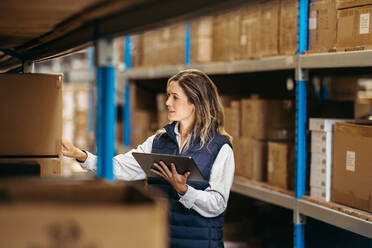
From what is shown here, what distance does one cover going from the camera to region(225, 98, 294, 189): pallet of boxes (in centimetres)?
380

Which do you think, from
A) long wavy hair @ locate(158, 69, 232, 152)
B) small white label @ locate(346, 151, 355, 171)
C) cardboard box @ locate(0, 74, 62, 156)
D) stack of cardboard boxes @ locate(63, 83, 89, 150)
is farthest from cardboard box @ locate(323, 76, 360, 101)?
stack of cardboard boxes @ locate(63, 83, 89, 150)

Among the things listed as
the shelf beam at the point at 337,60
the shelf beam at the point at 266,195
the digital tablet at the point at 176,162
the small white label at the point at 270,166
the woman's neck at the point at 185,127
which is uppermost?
the shelf beam at the point at 337,60

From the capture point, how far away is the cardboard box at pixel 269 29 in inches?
150

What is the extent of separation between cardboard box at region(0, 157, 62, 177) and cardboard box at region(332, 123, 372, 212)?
5.44 feet

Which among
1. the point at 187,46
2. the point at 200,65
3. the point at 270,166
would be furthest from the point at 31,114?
the point at 187,46

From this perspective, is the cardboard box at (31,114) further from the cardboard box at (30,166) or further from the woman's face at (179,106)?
the woman's face at (179,106)

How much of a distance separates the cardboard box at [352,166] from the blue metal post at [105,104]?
1748mm

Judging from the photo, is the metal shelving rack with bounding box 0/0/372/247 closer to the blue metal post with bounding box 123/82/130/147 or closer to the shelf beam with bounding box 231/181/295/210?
the shelf beam with bounding box 231/181/295/210

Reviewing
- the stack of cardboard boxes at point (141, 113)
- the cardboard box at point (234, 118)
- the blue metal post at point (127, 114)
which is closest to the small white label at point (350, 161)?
the cardboard box at point (234, 118)

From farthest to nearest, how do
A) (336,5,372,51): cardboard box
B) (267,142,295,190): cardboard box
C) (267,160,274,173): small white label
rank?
(267,160,274,173): small white label → (267,142,295,190): cardboard box → (336,5,372,51): cardboard box

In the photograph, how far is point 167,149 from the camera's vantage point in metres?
2.98

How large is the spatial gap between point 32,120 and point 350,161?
1810mm

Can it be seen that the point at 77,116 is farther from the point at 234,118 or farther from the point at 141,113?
the point at 234,118

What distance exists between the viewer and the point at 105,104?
5.04 feet
